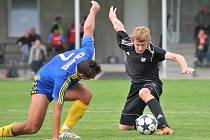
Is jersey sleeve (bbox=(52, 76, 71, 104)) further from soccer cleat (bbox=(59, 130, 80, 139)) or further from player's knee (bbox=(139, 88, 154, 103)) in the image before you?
player's knee (bbox=(139, 88, 154, 103))

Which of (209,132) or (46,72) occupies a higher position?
(46,72)

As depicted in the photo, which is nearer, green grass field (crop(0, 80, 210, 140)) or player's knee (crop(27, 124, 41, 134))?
player's knee (crop(27, 124, 41, 134))

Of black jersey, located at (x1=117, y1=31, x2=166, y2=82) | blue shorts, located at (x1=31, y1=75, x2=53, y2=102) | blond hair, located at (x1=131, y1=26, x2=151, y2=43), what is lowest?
blue shorts, located at (x1=31, y1=75, x2=53, y2=102)

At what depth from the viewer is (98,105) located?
16.3 m

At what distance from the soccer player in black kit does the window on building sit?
68.3 feet

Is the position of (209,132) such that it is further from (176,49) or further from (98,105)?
(176,49)

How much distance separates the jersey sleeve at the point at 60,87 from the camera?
9.41 meters

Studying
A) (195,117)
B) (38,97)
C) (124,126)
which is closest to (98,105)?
(195,117)

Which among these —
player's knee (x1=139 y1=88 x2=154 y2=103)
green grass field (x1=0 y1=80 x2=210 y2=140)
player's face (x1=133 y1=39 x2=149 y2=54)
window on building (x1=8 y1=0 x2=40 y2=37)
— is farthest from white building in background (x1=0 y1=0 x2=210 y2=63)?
player's face (x1=133 y1=39 x2=149 y2=54)

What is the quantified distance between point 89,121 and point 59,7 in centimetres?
1967

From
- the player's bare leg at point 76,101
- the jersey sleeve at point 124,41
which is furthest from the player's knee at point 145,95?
the player's bare leg at point 76,101

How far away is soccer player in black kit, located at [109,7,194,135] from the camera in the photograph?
1065 cm

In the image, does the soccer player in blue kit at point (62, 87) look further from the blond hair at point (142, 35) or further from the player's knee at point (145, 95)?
the player's knee at point (145, 95)

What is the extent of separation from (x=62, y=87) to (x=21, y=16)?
Result: 23228 mm
